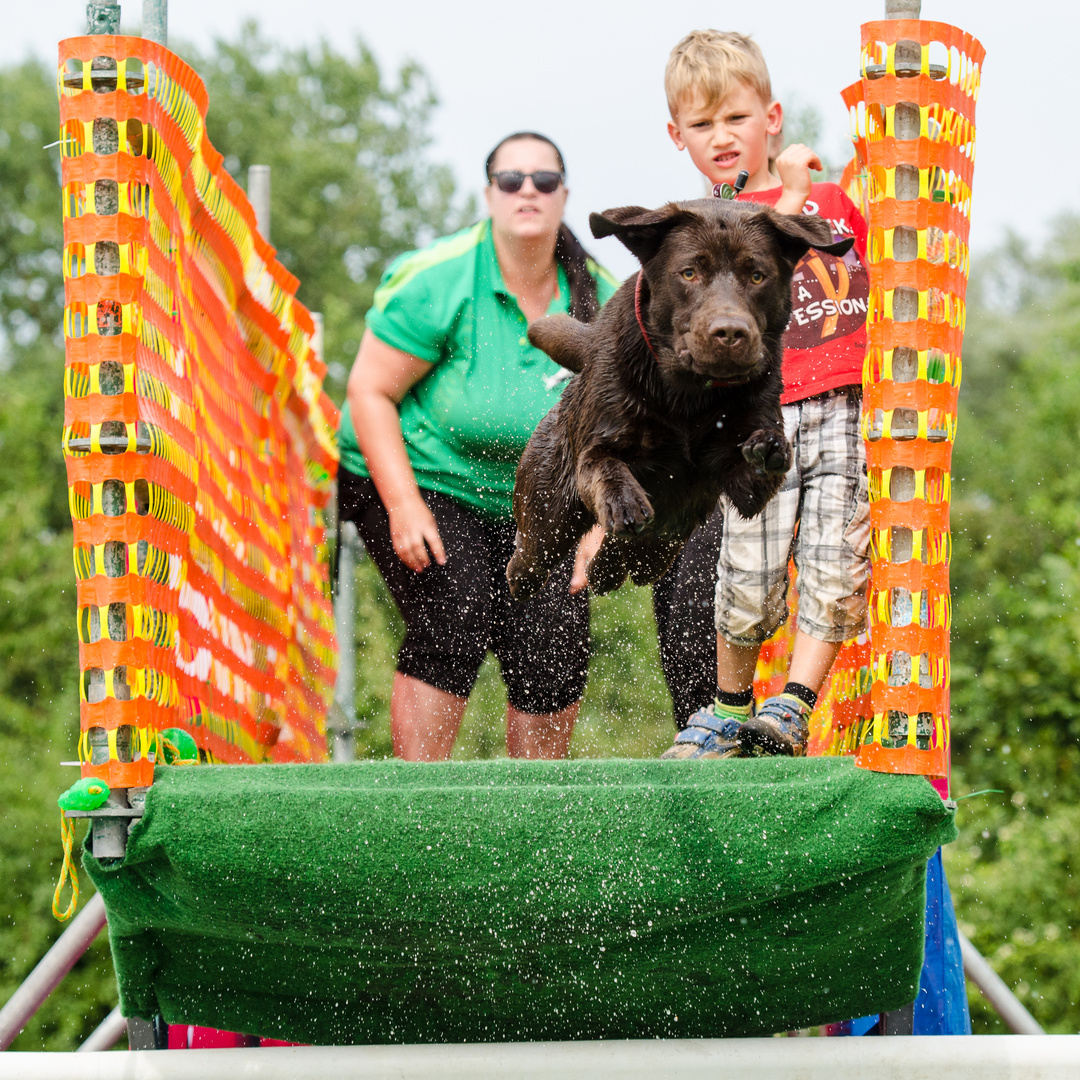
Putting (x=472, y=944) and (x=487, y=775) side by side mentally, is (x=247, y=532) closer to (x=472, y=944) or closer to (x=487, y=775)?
(x=487, y=775)

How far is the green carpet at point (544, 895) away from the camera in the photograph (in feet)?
7.02

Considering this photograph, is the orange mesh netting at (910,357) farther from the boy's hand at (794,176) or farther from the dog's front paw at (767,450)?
the boy's hand at (794,176)

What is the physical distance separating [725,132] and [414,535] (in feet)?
5.04

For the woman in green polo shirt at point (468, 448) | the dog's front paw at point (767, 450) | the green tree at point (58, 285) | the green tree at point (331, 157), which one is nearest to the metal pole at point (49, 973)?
the woman in green polo shirt at point (468, 448)

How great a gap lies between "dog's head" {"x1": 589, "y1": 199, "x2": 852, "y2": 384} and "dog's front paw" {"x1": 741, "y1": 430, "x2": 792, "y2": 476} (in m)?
0.13

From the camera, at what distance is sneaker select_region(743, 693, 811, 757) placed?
2.99m

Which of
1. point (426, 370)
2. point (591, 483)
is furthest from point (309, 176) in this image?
point (591, 483)

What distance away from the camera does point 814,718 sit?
3893mm

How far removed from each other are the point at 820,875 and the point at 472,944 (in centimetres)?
61

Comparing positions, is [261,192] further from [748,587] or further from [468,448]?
[748,587]

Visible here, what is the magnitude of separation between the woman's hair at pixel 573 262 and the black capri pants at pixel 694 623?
2.47 ft

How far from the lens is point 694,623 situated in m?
3.99

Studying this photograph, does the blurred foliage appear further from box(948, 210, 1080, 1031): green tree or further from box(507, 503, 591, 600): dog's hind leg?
box(507, 503, 591, 600): dog's hind leg

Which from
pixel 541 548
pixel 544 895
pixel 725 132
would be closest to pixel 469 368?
pixel 541 548
